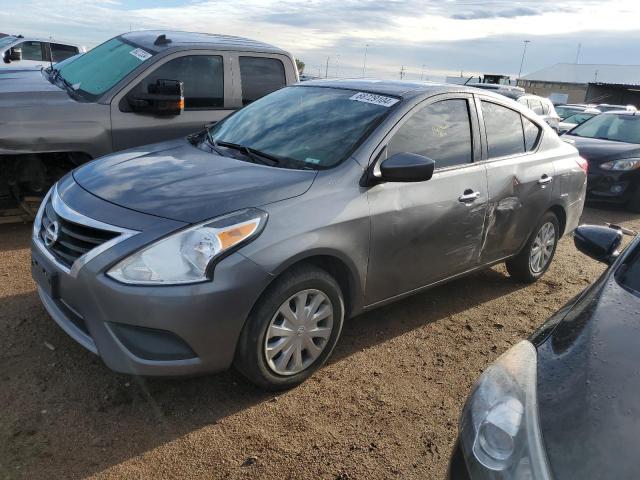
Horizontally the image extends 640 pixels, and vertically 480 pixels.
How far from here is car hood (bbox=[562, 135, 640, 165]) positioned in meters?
8.65

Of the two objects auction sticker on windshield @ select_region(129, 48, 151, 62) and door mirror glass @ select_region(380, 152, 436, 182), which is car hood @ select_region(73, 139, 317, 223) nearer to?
door mirror glass @ select_region(380, 152, 436, 182)

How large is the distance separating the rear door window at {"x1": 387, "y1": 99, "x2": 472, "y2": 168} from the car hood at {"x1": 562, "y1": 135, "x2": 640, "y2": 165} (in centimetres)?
547

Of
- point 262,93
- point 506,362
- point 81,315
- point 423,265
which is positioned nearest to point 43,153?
point 262,93

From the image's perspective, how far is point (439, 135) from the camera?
148 inches

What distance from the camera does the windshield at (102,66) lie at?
4984 millimetres

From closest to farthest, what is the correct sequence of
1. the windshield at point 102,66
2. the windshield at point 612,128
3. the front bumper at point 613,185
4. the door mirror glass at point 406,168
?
the door mirror glass at point 406,168
the windshield at point 102,66
the front bumper at point 613,185
the windshield at point 612,128

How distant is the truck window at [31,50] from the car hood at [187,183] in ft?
35.8

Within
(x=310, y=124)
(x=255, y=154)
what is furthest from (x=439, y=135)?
(x=255, y=154)

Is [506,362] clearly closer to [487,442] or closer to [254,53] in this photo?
[487,442]

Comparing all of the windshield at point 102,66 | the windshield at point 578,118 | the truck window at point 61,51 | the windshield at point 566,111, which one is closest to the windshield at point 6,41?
the truck window at point 61,51

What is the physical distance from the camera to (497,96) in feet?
14.4

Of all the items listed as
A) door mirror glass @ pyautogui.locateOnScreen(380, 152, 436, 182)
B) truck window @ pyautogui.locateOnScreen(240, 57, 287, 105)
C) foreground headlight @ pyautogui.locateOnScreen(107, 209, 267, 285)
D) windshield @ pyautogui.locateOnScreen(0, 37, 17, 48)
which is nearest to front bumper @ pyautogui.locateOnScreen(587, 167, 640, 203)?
truck window @ pyautogui.locateOnScreen(240, 57, 287, 105)

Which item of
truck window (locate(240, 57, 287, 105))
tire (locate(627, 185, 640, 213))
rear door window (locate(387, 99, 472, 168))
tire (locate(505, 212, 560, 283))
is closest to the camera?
rear door window (locate(387, 99, 472, 168))

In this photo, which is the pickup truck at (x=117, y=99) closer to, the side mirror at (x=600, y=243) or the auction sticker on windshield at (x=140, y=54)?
the auction sticker on windshield at (x=140, y=54)
